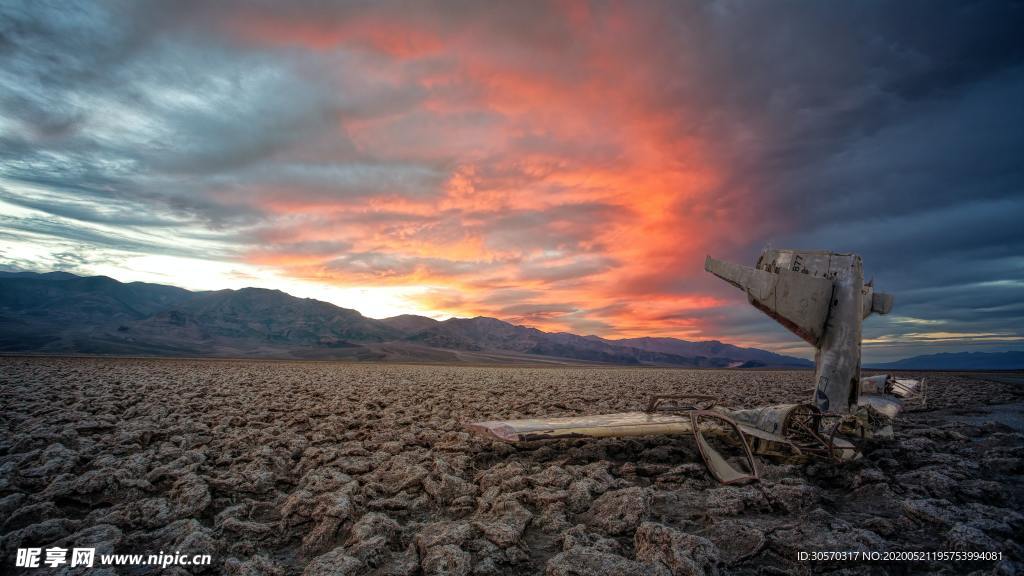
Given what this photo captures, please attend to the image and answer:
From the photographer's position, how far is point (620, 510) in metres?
3.36

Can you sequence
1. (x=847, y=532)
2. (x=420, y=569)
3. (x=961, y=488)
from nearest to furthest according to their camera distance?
(x=420, y=569) → (x=847, y=532) → (x=961, y=488)

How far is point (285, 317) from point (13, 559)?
17339cm

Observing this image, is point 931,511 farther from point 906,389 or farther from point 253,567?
point 906,389

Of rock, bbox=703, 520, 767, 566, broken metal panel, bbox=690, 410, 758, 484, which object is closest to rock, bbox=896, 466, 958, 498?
broken metal panel, bbox=690, 410, 758, 484

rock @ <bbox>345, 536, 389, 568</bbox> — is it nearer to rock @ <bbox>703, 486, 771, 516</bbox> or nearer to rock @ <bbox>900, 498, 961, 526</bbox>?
rock @ <bbox>703, 486, 771, 516</bbox>

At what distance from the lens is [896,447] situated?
17.2ft

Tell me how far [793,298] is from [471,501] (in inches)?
190

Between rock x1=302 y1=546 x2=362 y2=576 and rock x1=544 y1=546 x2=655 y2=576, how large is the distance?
122cm

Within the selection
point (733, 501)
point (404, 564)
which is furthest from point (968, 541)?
point (404, 564)

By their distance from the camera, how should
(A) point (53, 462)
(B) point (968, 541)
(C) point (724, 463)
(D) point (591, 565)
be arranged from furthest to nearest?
1. (A) point (53, 462)
2. (C) point (724, 463)
3. (B) point (968, 541)
4. (D) point (591, 565)

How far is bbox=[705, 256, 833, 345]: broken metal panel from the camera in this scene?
5469 mm

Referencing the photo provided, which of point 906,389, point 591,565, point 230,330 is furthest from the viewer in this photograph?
point 230,330

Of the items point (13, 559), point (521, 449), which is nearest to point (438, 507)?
point (521, 449)

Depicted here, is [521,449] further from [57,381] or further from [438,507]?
[57,381]
